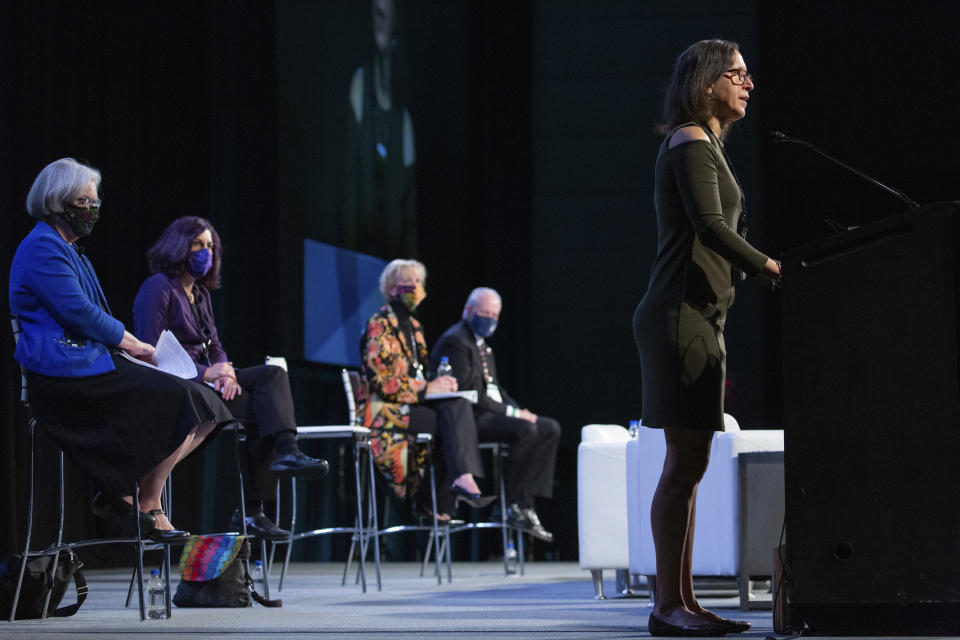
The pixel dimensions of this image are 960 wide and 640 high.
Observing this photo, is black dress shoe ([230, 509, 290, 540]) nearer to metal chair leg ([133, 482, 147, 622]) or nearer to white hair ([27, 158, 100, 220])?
metal chair leg ([133, 482, 147, 622])

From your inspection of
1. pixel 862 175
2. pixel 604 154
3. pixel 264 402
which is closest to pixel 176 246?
pixel 264 402

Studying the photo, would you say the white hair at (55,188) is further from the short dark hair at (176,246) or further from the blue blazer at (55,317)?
the short dark hair at (176,246)

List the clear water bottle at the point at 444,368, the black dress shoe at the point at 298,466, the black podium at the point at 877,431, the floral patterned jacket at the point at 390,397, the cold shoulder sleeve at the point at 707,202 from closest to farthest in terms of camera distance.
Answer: the black podium at the point at 877,431, the cold shoulder sleeve at the point at 707,202, the black dress shoe at the point at 298,466, the floral patterned jacket at the point at 390,397, the clear water bottle at the point at 444,368

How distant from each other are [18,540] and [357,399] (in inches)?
60.8

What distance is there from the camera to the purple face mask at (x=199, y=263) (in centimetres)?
426

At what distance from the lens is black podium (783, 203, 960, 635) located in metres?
2.06

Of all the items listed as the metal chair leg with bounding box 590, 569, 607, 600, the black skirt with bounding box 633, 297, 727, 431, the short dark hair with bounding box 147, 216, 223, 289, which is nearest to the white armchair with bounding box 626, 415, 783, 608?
the metal chair leg with bounding box 590, 569, 607, 600

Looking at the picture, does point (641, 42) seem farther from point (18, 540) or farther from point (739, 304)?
point (18, 540)

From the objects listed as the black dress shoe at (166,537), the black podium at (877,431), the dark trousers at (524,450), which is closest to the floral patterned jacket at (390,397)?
the dark trousers at (524,450)

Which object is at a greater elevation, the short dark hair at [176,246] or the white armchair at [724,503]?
the short dark hair at [176,246]

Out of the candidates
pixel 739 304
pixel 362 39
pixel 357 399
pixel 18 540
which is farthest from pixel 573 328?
pixel 18 540

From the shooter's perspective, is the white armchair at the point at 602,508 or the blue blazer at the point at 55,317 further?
the white armchair at the point at 602,508

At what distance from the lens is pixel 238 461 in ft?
13.3

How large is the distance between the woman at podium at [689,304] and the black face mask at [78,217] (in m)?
1.67
